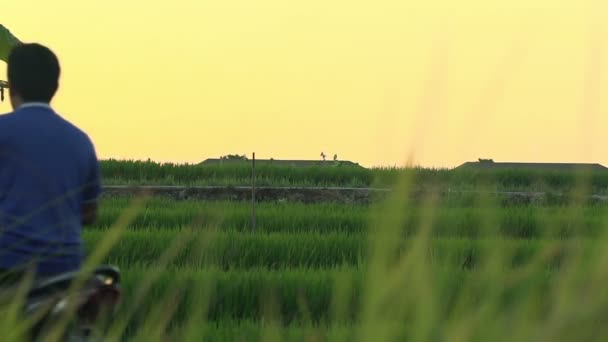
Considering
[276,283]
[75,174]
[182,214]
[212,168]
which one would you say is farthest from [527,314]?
[212,168]

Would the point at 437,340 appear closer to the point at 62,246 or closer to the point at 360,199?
→ the point at 62,246

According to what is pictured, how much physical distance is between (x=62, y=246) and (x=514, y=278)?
160 cm

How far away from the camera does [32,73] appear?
319 cm

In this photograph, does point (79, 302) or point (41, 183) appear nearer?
point (79, 302)

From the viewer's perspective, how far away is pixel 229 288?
6148mm

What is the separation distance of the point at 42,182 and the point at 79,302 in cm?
60

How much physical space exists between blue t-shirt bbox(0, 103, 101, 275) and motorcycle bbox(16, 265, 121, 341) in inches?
9.1

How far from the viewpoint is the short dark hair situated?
124 inches

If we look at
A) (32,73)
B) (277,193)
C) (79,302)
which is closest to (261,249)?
(32,73)

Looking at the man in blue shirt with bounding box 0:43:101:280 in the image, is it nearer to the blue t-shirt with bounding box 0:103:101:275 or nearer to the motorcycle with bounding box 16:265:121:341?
the blue t-shirt with bounding box 0:103:101:275

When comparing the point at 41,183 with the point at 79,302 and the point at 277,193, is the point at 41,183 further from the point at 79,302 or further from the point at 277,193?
the point at 277,193

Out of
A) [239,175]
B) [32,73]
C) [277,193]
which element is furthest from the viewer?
[239,175]

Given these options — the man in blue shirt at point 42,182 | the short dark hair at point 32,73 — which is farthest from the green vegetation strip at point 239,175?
the man in blue shirt at point 42,182

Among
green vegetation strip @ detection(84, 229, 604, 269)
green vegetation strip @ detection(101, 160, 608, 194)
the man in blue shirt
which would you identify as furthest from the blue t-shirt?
green vegetation strip @ detection(101, 160, 608, 194)
